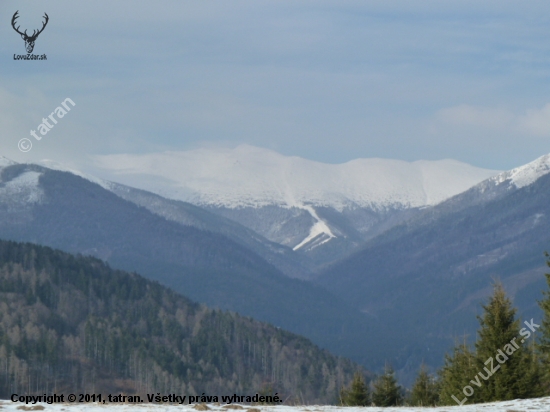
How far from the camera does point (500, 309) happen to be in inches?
2844

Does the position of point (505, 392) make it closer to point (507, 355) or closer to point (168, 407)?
point (507, 355)

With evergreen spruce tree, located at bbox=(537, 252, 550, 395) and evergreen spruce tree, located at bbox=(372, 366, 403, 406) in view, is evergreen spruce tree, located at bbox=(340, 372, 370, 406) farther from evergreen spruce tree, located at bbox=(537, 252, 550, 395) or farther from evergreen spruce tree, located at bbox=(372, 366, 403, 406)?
evergreen spruce tree, located at bbox=(537, 252, 550, 395)

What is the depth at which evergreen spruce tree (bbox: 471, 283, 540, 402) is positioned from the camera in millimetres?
68562

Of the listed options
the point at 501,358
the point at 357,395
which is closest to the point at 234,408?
the point at 501,358

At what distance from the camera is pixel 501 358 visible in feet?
229

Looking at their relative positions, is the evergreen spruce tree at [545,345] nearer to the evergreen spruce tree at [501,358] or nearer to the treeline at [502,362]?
the treeline at [502,362]

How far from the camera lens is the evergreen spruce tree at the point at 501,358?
68.6m

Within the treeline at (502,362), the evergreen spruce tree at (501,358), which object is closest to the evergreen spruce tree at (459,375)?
the treeline at (502,362)

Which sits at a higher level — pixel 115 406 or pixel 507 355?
pixel 507 355

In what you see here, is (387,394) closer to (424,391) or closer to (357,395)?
(357,395)

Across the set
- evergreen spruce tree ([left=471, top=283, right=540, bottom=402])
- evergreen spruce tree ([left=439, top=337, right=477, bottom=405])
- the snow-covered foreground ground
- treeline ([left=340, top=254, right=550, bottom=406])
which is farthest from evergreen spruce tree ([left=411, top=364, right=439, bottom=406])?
the snow-covered foreground ground

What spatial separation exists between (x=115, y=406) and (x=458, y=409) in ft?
58.9

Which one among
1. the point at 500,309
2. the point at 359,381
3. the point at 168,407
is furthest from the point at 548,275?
the point at 359,381

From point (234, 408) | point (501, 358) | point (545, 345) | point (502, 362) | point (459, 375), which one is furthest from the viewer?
point (459, 375)
